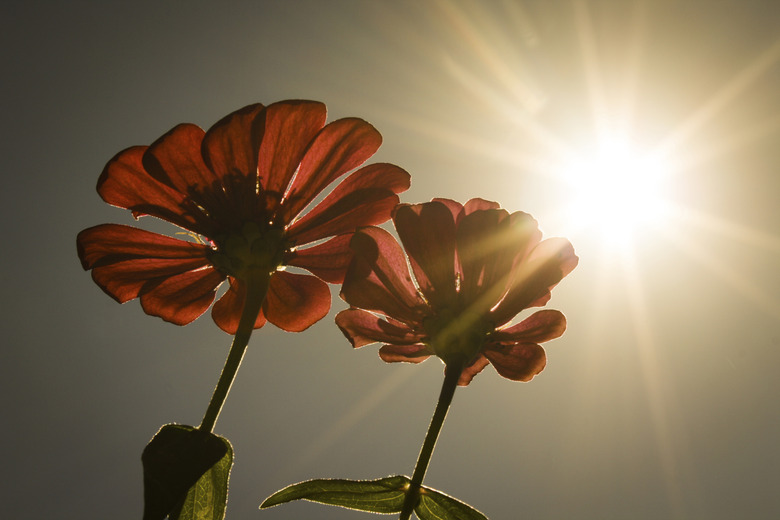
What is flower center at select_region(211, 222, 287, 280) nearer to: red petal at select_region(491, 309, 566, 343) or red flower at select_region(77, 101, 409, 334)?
red flower at select_region(77, 101, 409, 334)

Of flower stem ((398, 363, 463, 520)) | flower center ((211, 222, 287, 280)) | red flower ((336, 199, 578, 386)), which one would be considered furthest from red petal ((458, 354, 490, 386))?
flower center ((211, 222, 287, 280))

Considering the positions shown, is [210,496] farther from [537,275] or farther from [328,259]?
[537,275]

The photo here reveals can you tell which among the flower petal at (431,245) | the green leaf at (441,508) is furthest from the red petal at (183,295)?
the green leaf at (441,508)

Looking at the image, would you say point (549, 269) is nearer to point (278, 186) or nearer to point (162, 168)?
point (278, 186)

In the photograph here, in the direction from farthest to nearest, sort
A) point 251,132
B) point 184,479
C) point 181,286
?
point 181,286
point 251,132
point 184,479

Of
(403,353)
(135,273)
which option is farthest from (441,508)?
(135,273)

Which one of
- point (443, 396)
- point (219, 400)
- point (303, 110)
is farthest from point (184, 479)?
point (303, 110)
